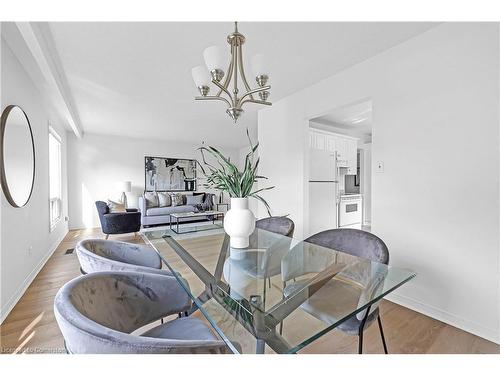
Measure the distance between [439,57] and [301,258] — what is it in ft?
6.43

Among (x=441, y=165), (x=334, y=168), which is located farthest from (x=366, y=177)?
(x=441, y=165)

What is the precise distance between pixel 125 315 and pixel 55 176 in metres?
4.70

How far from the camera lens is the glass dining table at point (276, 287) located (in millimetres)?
841

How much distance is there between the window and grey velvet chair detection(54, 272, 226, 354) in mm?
3901

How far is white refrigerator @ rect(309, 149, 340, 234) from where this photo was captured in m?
3.37

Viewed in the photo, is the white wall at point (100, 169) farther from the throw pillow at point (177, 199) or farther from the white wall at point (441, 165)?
the white wall at point (441, 165)

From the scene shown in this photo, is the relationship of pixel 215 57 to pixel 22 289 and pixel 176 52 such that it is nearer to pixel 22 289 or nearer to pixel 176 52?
pixel 176 52

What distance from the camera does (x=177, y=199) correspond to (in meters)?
6.21

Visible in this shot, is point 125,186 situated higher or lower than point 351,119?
lower

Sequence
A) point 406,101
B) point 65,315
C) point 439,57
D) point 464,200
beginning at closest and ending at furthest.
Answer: point 65,315 → point 464,200 → point 439,57 → point 406,101

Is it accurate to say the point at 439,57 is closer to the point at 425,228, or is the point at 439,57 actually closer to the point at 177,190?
the point at 425,228

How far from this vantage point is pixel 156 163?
6570 millimetres

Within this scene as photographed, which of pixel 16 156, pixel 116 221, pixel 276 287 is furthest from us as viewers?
pixel 116 221
